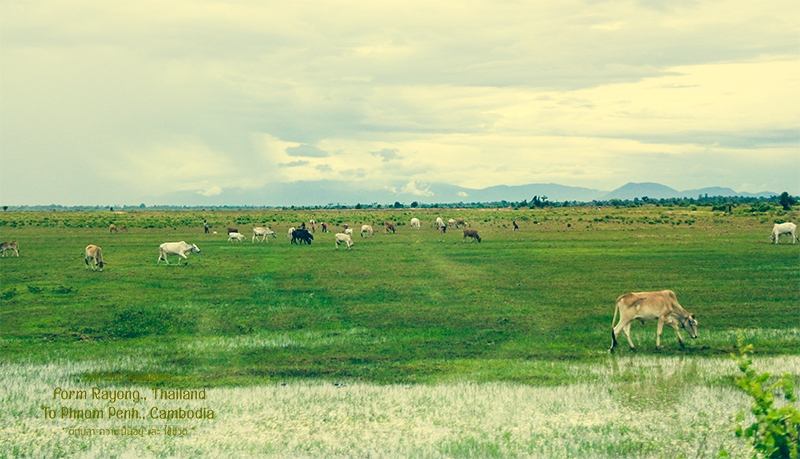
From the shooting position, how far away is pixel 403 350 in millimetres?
18609

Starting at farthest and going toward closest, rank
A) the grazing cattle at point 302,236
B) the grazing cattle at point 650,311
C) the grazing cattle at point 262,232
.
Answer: the grazing cattle at point 262,232
the grazing cattle at point 302,236
the grazing cattle at point 650,311

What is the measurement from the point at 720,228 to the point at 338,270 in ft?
127

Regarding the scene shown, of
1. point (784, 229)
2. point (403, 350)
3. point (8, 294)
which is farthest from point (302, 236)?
point (403, 350)

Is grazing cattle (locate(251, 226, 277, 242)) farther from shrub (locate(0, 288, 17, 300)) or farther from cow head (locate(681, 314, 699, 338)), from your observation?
cow head (locate(681, 314, 699, 338))

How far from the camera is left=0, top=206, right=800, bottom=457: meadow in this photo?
1241cm

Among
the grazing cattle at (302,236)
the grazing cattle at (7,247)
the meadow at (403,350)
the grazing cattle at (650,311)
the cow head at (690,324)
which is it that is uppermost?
the grazing cattle at (302,236)

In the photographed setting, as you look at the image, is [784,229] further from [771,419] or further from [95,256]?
[771,419]

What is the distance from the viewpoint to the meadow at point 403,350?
1241cm

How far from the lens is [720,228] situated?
6075 centimetres

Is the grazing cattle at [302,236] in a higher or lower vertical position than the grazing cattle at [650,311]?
higher

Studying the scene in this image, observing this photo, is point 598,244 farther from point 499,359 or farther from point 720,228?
point 499,359

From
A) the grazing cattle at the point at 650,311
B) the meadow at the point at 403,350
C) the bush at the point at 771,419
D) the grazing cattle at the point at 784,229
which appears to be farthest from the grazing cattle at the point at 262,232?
the bush at the point at 771,419

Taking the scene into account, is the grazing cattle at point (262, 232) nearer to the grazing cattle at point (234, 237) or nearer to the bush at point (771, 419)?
the grazing cattle at point (234, 237)

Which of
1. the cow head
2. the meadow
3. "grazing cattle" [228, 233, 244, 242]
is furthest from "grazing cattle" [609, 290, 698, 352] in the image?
"grazing cattle" [228, 233, 244, 242]
